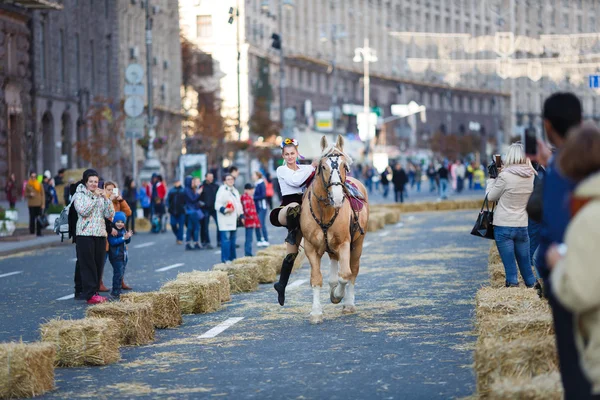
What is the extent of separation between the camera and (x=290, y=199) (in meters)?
15.6

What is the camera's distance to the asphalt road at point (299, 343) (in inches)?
408

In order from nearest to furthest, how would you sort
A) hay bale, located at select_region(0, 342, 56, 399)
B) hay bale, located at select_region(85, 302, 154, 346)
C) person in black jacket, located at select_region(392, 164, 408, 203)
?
hay bale, located at select_region(0, 342, 56, 399) < hay bale, located at select_region(85, 302, 154, 346) < person in black jacket, located at select_region(392, 164, 408, 203)

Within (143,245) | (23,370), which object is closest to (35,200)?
(143,245)

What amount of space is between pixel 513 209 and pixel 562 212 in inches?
373

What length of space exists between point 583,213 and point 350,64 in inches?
4568

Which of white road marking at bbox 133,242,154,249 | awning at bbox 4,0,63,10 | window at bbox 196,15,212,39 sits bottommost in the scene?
white road marking at bbox 133,242,154,249

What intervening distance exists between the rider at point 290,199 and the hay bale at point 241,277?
11.4ft

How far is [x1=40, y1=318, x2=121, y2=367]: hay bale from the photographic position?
1187 centimetres

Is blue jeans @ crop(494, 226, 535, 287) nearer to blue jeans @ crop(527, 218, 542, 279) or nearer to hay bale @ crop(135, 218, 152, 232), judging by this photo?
blue jeans @ crop(527, 218, 542, 279)

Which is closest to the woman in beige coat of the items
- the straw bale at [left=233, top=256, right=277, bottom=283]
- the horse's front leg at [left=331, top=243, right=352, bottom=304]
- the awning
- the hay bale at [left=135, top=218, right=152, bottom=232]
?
the horse's front leg at [left=331, top=243, right=352, bottom=304]

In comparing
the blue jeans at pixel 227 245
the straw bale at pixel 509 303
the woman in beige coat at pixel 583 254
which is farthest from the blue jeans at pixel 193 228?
the woman in beige coat at pixel 583 254

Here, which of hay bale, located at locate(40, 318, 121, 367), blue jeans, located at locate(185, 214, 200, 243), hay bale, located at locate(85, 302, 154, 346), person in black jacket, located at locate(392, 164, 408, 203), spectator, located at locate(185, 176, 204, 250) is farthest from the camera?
person in black jacket, located at locate(392, 164, 408, 203)

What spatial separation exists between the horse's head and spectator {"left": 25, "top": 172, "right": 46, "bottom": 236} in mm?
21925

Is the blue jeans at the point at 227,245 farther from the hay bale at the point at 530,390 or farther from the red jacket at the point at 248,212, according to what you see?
the hay bale at the point at 530,390
